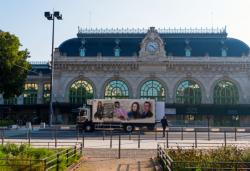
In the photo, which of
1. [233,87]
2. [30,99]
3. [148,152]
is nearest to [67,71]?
[30,99]

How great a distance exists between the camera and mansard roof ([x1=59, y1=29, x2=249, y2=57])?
6769cm

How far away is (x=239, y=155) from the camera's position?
16.4 meters

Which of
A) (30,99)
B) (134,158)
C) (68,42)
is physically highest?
(68,42)

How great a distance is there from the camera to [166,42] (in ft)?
225

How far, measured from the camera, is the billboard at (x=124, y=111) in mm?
43531

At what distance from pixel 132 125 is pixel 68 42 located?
104 feet

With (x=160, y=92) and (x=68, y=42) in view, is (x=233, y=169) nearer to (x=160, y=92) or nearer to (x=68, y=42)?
(x=160, y=92)

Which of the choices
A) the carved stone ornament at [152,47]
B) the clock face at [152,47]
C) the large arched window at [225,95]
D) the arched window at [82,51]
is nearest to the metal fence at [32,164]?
the carved stone ornament at [152,47]

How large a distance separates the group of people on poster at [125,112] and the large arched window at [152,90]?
21829 mm

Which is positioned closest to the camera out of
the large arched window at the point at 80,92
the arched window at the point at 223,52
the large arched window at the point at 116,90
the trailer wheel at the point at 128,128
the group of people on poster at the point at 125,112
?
the trailer wheel at the point at 128,128

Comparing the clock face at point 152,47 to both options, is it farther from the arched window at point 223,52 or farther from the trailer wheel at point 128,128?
the trailer wheel at point 128,128

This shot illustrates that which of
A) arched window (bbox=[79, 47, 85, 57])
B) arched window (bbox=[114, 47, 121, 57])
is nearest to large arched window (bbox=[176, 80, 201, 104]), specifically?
arched window (bbox=[114, 47, 121, 57])

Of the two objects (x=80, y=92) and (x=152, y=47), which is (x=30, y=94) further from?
(x=152, y=47)

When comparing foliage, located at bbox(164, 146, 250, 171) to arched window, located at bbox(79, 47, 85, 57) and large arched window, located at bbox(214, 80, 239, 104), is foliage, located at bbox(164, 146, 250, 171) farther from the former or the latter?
arched window, located at bbox(79, 47, 85, 57)
